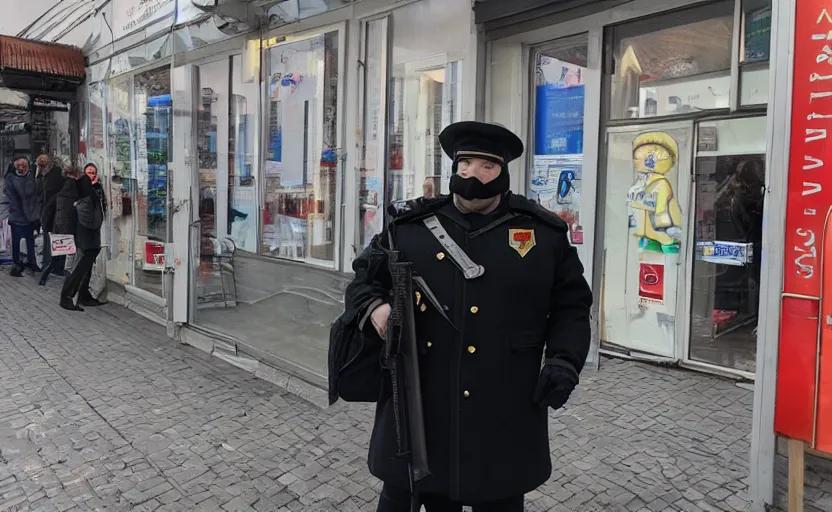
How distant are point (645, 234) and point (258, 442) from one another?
12.2 ft

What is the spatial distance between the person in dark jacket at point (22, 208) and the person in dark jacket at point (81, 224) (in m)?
3.05

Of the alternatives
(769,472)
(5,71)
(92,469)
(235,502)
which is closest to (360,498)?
(235,502)

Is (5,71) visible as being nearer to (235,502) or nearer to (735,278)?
(235,502)

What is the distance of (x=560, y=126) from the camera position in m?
6.04

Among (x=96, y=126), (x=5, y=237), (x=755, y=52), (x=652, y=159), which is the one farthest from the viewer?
(x=5, y=237)

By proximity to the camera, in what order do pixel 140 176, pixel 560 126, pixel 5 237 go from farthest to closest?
pixel 5 237, pixel 140 176, pixel 560 126

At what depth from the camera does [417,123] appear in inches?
239

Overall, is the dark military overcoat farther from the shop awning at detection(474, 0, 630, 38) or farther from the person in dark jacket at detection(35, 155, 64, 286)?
the person in dark jacket at detection(35, 155, 64, 286)

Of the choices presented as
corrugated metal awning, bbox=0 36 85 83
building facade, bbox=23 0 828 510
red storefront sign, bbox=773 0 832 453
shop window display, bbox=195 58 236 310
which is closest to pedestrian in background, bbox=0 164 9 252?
corrugated metal awning, bbox=0 36 85 83

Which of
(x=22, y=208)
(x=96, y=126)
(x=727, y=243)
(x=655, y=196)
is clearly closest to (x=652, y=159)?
(x=655, y=196)

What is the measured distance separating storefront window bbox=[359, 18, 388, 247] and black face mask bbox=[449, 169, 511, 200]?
389cm

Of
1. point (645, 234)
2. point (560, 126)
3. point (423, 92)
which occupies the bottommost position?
point (645, 234)

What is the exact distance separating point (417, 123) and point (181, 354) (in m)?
3.31

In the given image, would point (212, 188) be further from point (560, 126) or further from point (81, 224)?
point (560, 126)
